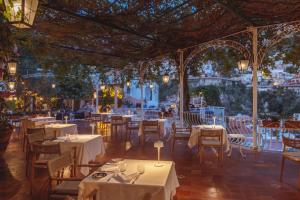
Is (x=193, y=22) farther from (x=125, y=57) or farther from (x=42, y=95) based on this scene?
(x=42, y=95)

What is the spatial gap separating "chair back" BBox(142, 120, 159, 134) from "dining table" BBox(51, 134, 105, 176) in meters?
2.36

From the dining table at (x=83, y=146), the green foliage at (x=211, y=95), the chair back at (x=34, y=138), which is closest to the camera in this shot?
the dining table at (x=83, y=146)

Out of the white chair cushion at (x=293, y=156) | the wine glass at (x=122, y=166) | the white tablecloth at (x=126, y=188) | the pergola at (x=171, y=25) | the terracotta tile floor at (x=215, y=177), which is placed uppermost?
the pergola at (x=171, y=25)

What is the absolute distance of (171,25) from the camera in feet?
22.9

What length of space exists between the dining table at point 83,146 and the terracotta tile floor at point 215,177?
27.1 inches

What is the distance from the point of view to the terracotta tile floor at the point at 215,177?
3953 mm

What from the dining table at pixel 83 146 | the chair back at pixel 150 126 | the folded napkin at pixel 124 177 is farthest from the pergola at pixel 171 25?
the folded napkin at pixel 124 177

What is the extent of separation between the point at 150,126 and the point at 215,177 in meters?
3.47

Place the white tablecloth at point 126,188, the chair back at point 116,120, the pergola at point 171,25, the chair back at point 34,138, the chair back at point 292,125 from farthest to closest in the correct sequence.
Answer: the chair back at point 116,120 → the chair back at point 292,125 → the pergola at point 171,25 → the chair back at point 34,138 → the white tablecloth at point 126,188

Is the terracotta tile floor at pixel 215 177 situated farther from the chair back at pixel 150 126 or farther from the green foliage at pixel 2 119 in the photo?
the chair back at pixel 150 126

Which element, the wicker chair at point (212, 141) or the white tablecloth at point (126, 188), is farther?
the wicker chair at point (212, 141)

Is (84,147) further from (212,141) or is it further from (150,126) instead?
(150,126)

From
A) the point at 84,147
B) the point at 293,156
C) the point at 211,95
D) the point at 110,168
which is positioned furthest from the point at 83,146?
the point at 211,95

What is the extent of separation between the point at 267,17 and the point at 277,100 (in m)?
8.12
